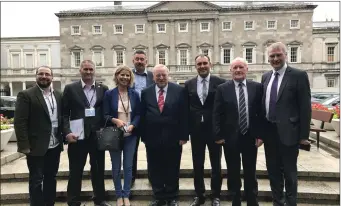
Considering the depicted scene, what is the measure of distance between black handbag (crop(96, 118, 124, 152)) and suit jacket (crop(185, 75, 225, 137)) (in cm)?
110

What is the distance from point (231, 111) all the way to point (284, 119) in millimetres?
688

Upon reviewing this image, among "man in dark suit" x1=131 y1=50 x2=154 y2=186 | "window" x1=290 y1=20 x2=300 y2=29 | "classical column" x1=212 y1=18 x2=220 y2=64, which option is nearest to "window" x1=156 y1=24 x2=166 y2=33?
"classical column" x1=212 y1=18 x2=220 y2=64

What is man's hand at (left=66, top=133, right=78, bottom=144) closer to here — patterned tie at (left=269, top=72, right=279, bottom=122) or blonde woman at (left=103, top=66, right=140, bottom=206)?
blonde woman at (left=103, top=66, right=140, bottom=206)

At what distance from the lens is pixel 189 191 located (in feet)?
15.6

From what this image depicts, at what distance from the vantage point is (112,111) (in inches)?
160

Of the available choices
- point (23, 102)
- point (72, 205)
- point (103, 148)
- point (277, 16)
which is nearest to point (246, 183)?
point (103, 148)

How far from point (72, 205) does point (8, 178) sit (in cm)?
215

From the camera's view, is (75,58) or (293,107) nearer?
(293,107)

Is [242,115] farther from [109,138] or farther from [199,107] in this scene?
[109,138]

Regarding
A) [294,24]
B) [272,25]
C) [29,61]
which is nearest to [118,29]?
[29,61]

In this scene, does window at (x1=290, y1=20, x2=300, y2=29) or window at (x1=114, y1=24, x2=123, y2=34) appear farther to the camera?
window at (x1=114, y1=24, x2=123, y2=34)

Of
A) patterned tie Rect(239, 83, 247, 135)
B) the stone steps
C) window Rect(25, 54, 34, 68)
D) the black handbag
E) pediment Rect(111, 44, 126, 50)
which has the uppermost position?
pediment Rect(111, 44, 126, 50)

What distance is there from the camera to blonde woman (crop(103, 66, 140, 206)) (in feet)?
13.3

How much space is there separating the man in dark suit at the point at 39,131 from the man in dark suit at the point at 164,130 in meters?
1.26
